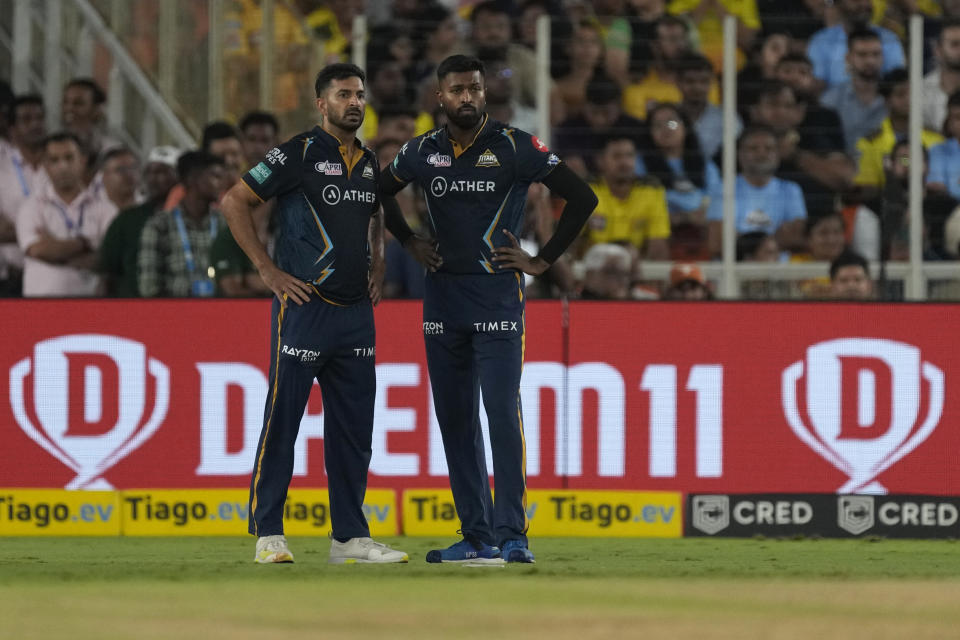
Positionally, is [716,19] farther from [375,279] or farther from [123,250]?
[375,279]

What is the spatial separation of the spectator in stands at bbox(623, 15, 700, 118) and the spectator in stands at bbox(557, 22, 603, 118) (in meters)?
0.40

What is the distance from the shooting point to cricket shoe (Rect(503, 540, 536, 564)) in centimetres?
727

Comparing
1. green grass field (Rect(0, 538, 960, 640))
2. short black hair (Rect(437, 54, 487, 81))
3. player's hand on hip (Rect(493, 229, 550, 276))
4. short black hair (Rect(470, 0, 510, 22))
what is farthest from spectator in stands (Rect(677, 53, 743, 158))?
short black hair (Rect(437, 54, 487, 81))

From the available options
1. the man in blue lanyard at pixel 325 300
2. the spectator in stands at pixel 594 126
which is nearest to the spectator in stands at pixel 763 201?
the spectator in stands at pixel 594 126

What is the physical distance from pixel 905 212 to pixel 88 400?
232 inches

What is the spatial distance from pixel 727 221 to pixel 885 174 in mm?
1199

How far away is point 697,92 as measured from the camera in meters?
12.8

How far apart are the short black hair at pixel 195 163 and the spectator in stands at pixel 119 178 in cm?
56

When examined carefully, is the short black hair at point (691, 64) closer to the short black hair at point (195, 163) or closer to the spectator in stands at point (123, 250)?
the short black hair at point (195, 163)

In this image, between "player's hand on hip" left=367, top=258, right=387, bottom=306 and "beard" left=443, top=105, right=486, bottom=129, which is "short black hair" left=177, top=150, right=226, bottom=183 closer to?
"player's hand on hip" left=367, top=258, right=387, bottom=306

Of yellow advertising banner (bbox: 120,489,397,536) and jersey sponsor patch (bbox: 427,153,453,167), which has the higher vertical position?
jersey sponsor patch (bbox: 427,153,453,167)

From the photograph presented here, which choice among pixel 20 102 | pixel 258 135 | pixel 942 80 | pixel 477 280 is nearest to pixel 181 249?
pixel 258 135

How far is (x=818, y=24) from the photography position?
1363 centimetres

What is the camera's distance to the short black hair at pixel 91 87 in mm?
12741
